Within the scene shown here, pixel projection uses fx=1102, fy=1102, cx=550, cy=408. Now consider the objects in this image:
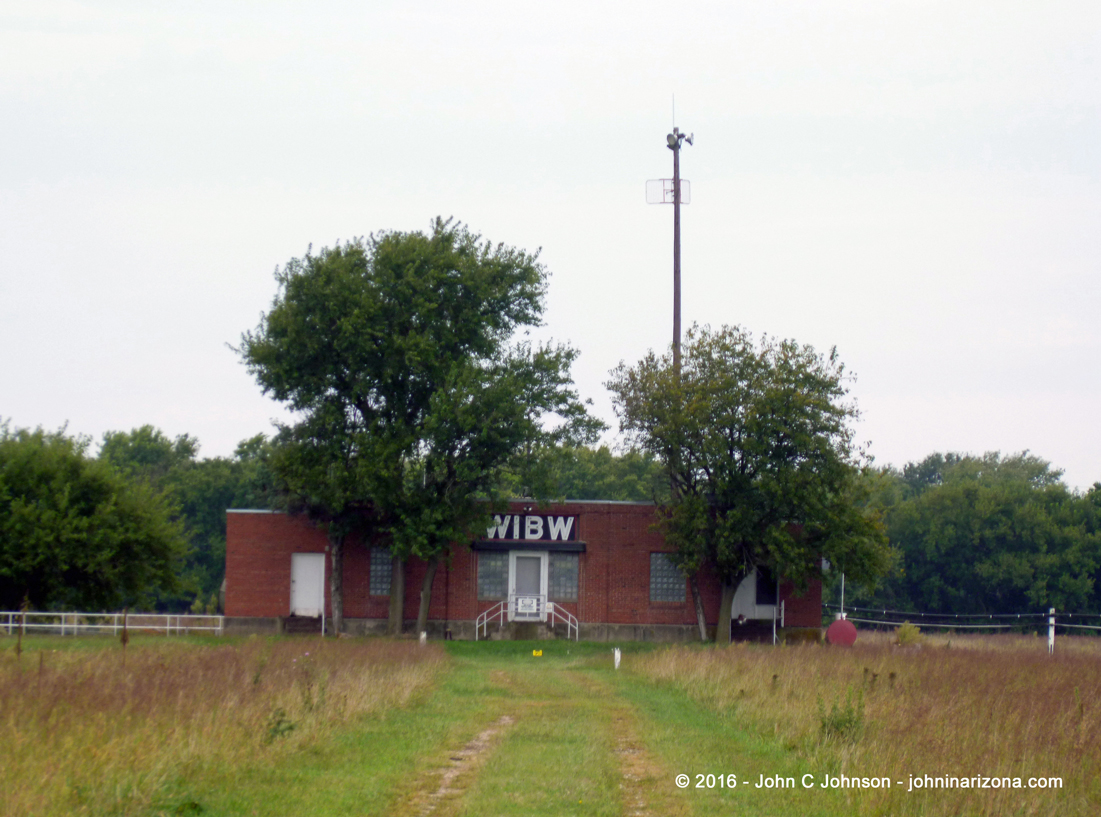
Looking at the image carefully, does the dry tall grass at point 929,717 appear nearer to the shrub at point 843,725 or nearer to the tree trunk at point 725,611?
the shrub at point 843,725

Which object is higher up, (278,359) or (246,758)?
(278,359)

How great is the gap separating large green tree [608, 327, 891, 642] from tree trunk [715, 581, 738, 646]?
0.31 metres

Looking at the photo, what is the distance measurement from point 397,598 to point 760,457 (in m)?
13.0

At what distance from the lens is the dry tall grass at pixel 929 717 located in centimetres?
949

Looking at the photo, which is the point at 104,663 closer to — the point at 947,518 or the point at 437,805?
the point at 437,805

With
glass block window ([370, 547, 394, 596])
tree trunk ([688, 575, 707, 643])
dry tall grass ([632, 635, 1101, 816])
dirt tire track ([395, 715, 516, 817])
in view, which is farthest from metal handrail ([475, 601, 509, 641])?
dirt tire track ([395, 715, 516, 817])

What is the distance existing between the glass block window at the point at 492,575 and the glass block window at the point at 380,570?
3.23m

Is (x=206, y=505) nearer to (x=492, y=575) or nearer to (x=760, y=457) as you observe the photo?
(x=492, y=575)

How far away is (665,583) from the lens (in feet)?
130

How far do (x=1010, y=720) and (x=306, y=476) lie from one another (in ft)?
86.0

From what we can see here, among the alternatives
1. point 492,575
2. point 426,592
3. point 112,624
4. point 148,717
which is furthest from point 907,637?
point 148,717

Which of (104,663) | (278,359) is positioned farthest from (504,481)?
(104,663)

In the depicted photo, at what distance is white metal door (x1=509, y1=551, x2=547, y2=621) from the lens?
39094 mm

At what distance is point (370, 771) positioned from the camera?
1077 cm
